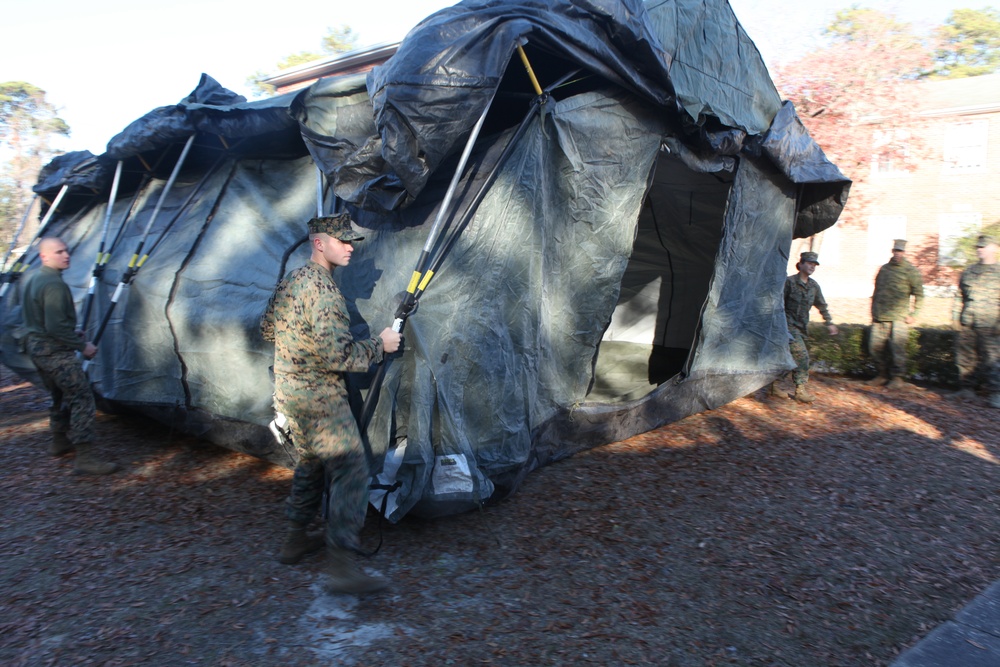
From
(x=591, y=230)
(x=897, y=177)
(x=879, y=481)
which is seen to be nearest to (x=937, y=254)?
(x=897, y=177)

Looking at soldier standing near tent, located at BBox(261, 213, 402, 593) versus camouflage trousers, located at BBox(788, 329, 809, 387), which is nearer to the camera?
soldier standing near tent, located at BBox(261, 213, 402, 593)

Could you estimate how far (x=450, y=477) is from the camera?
426 centimetres

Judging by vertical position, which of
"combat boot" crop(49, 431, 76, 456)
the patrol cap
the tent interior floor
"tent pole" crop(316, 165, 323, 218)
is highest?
"tent pole" crop(316, 165, 323, 218)

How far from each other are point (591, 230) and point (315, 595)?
3.28 m

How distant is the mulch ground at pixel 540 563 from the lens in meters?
3.38

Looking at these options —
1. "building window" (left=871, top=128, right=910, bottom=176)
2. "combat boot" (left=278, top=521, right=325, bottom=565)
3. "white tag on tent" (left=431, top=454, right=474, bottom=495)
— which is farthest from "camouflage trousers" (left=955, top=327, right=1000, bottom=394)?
"building window" (left=871, top=128, right=910, bottom=176)

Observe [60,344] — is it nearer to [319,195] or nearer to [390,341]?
[319,195]

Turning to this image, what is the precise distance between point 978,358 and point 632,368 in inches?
166

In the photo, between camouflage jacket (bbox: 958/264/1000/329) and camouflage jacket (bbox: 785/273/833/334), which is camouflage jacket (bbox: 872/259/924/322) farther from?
camouflage jacket (bbox: 785/273/833/334)

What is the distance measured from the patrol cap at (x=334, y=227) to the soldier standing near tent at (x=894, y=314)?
7.45 meters

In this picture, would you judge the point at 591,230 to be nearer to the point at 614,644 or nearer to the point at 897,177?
the point at 614,644

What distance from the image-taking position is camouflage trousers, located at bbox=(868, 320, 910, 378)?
896 cm

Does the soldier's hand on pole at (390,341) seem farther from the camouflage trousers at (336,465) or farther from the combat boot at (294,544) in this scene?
the combat boot at (294,544)

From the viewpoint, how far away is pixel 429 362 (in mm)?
4367
